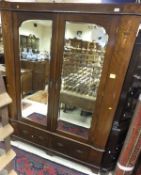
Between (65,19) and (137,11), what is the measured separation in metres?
0.67

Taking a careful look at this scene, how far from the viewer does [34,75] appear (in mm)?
2359

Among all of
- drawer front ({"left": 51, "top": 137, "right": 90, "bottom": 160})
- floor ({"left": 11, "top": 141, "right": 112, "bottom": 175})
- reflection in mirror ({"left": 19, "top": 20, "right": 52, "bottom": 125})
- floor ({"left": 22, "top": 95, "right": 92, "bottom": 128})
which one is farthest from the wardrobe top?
floor ({"left": 11, "top": 141, "right": 112, "bottom": 175})

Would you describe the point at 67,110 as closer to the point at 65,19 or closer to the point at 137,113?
the point at 137,113

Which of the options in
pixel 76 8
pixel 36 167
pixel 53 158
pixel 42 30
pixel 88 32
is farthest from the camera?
pixel 53 158

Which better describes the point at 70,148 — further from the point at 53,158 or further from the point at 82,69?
the point at 82,69

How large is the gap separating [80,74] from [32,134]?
1117mm

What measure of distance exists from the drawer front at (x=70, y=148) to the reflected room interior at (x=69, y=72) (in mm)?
142

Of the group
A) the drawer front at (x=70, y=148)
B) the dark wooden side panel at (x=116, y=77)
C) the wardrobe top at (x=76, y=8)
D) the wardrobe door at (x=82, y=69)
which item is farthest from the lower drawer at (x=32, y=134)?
the wardrobe top at (x=76, y=8)

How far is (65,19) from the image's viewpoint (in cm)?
156

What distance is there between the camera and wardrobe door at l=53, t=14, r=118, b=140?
1508mm

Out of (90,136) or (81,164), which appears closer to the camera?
(90,136)

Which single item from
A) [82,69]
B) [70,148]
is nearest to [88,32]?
[82,69]

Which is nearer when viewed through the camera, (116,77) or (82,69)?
(116,77)

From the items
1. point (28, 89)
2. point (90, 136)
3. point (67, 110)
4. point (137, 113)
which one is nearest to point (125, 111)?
point (137, 113)
